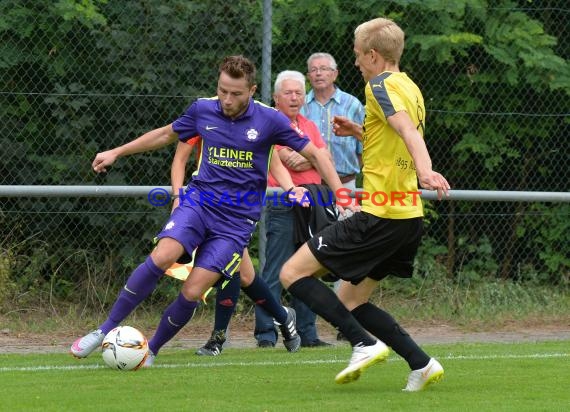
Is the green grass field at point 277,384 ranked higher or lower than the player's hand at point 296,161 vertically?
lower

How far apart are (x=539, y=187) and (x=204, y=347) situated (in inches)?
167

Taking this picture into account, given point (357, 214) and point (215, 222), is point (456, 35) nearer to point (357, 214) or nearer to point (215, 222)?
point (215, 222)

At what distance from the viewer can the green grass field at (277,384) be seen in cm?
556

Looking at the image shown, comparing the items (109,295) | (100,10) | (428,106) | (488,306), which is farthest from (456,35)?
(109,295)

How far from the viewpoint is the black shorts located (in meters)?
5.91

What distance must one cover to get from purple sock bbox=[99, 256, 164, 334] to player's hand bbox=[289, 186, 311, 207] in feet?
3.79

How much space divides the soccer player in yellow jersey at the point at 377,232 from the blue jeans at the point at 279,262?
2.47 metres

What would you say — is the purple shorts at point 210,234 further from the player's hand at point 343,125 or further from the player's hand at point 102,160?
the player's hand at point 343,125

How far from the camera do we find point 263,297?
8008 millimetres

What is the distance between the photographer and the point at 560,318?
1024 centimetres

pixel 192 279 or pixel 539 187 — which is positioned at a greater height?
pixel 539 187

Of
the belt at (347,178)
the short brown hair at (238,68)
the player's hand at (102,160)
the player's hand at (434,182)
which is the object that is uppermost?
the player's hand at (434,182)

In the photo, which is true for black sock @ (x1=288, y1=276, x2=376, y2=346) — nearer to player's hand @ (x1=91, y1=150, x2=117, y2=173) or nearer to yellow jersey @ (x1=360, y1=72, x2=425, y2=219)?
yellow jersey @ (x1=360, y1=72, x2=425, y2=219)

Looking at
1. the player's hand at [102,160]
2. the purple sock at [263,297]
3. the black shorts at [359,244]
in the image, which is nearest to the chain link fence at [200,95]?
the purple sock at [263,297]
